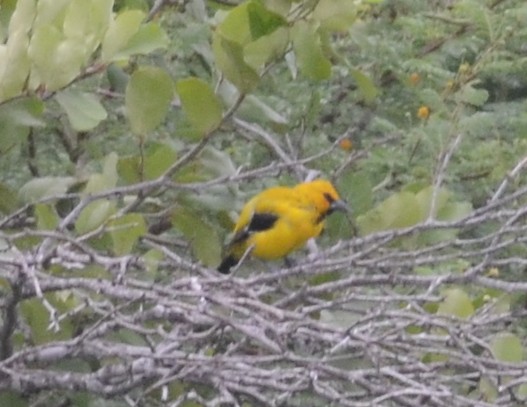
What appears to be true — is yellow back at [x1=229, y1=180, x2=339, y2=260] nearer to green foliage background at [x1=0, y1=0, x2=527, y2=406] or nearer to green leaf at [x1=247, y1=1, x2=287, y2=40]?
green foliage background at [x1=0, y1=0, x2=527, y2=406]

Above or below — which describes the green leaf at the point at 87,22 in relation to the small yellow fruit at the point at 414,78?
above

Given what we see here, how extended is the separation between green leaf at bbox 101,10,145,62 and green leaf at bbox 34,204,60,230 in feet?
1.01

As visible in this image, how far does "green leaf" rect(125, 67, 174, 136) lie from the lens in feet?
7.55

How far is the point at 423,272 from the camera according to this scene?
112 inches

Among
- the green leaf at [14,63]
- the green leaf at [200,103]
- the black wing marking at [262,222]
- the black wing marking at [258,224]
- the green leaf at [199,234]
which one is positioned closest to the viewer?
the green leaf at [14,63]

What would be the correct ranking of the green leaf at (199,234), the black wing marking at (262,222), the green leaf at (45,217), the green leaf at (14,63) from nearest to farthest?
1. the green leaf at (14,63)
2. the green leaf at (45,217)
3. the green leaf at (199,234)
4. the black wing marking at (262,222)

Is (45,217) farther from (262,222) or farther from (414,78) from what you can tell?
(414,78)

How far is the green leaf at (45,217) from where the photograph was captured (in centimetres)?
214

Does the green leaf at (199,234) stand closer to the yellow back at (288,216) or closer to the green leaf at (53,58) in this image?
the green leaf at (53,58)

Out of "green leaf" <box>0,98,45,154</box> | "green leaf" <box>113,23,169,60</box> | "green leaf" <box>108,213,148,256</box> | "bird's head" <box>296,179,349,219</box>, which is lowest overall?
"bird's head" <box>296,179,349,219</box>

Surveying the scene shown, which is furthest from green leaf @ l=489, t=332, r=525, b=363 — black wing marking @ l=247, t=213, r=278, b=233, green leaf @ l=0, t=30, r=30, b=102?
black wing marking @ l=247, t=213, r=278, b=233

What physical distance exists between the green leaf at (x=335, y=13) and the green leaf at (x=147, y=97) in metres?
0.34

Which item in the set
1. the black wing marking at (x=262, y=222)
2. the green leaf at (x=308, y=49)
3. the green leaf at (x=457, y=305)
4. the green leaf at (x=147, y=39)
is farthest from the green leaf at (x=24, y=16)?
the black wing marking at (x=262, y=222)

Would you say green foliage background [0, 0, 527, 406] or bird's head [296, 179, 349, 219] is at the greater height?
green foliage background [0, 0, 527, 406]
